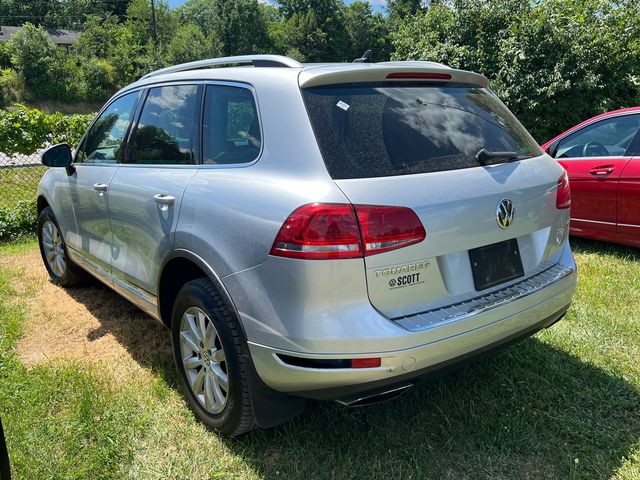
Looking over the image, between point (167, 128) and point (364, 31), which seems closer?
point (167, 128)

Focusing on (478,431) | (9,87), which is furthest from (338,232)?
(9,87)

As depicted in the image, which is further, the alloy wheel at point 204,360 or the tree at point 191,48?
the tree at point 191,48

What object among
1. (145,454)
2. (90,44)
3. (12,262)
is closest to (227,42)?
(90,44)

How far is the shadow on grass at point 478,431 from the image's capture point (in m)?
2.49

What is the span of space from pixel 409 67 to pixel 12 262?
541 centimetres

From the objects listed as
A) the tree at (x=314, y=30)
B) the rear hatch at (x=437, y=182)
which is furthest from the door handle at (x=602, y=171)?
the tree at (x=314, y=30)

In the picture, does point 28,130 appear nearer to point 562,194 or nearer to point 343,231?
point 343,231

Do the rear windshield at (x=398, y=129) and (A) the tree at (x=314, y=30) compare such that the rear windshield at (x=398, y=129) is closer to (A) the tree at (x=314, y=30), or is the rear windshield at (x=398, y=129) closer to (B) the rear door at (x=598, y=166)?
(B) the rear door at (x=598, y=166)

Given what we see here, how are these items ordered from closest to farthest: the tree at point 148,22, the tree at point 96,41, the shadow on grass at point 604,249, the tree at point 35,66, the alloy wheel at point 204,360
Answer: the alloy wheel at point 204,360, the shadow on grass at point 604,249, the tree at point 35,66, the tree at point 96,41, the tree at point 148,22

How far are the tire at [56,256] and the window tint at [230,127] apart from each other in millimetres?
2534

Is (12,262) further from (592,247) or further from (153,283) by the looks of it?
(592,247)

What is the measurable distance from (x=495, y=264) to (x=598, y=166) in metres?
3.58

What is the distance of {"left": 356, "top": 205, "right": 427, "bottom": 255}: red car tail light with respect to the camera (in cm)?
208

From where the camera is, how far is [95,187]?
3.71 meters
